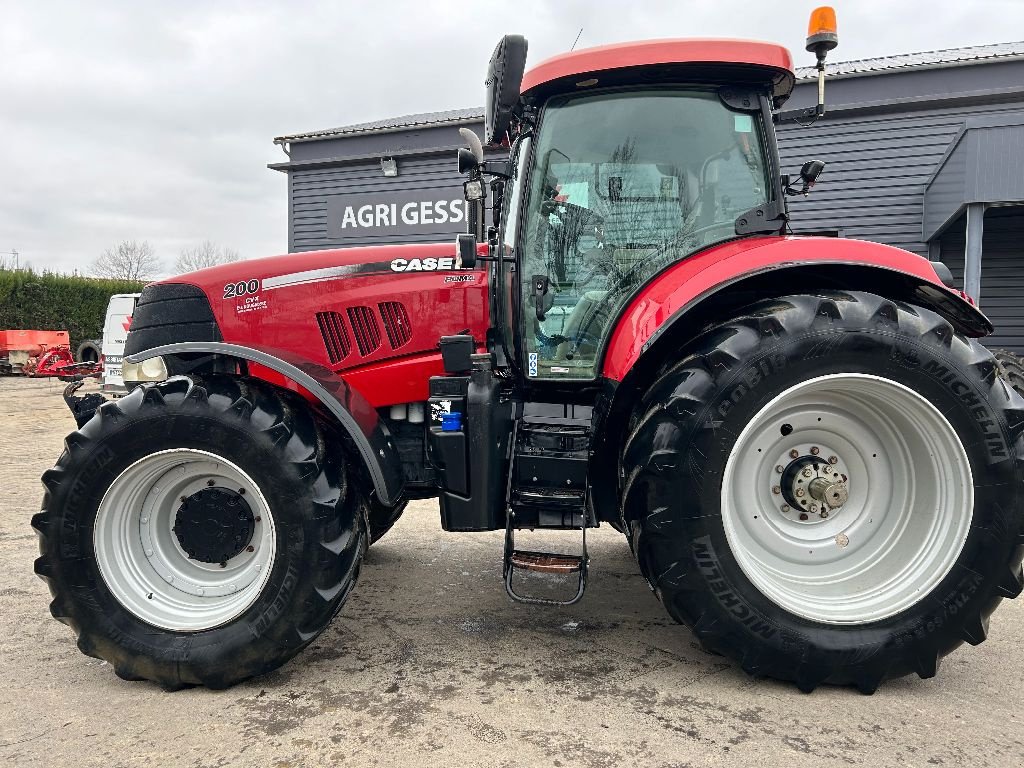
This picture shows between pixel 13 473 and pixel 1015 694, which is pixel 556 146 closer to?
pixel 1015 694

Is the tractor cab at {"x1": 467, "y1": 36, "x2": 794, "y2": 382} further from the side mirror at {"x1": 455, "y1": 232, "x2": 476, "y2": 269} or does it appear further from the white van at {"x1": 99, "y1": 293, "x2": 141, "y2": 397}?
the white van at {"x1": 99, "y1": 293, "x2": 141, "y2": 397}

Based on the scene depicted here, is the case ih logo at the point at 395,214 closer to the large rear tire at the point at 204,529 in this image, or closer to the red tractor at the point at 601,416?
the red tractor at the point at 601,416

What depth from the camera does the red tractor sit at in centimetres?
244

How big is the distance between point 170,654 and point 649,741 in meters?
1.68

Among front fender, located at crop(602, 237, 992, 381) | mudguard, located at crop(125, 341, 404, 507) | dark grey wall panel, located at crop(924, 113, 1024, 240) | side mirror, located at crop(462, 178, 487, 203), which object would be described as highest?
dark grey wall panel, located at crop(924, 113, 1024, 240)

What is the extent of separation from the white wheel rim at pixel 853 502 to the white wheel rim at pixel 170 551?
69.5 inches

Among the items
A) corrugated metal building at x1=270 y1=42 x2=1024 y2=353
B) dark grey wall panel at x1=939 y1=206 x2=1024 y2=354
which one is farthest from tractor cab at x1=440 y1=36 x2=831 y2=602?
dark grey wall panel at x1=939 y1=206 x2=1024 y2=354

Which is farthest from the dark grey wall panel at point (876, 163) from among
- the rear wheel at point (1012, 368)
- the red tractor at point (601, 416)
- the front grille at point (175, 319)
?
the front grille at point (175, 319)

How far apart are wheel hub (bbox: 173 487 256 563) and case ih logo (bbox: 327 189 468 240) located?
34.6 ft

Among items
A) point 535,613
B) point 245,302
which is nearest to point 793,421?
point 535,613

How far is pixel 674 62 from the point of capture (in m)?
2.71

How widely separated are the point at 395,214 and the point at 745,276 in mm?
11629

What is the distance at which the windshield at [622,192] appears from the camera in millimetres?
2854

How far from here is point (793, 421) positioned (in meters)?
2.66
